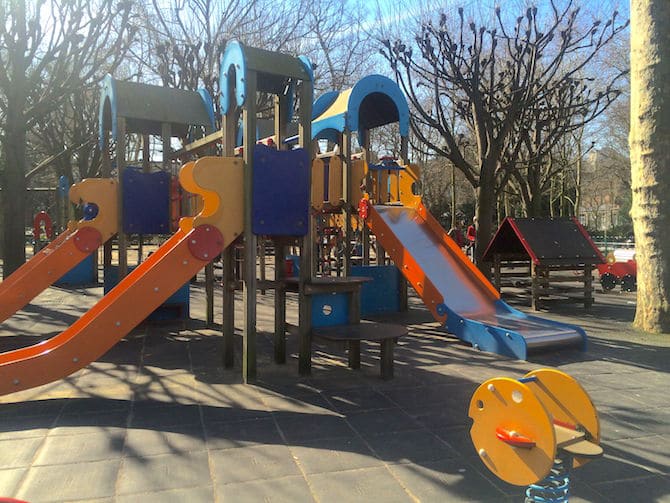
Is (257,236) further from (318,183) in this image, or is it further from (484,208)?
(484,208)

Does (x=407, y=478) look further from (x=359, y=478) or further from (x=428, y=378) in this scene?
(x=428, y=378)

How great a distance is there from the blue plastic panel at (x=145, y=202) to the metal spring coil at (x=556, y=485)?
6.95 m

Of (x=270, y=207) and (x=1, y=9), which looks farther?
(x=1, y=9)

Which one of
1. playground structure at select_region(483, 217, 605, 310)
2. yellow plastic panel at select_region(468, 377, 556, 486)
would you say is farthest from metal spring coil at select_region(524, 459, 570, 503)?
playground structure at select_region(483, 217, 605, 310)

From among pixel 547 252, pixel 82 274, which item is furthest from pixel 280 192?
pixel 82 274

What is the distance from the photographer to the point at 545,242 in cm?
1033

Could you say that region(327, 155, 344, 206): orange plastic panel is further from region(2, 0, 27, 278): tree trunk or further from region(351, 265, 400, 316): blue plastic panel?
region(2, 0, 27, 278): tree trunk

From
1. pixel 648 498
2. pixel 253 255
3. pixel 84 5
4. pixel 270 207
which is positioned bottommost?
pixel 648 498

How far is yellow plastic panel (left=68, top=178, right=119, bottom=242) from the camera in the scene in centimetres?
779

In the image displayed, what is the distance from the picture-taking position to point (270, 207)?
536 cm

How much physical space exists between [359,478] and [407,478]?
11.3 inches

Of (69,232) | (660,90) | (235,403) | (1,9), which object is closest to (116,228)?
(69,232)

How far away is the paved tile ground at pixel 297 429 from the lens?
3139 mm

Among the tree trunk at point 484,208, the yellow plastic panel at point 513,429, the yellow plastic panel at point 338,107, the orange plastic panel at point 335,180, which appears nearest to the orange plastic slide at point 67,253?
the orange plastic panel at point 335,180
